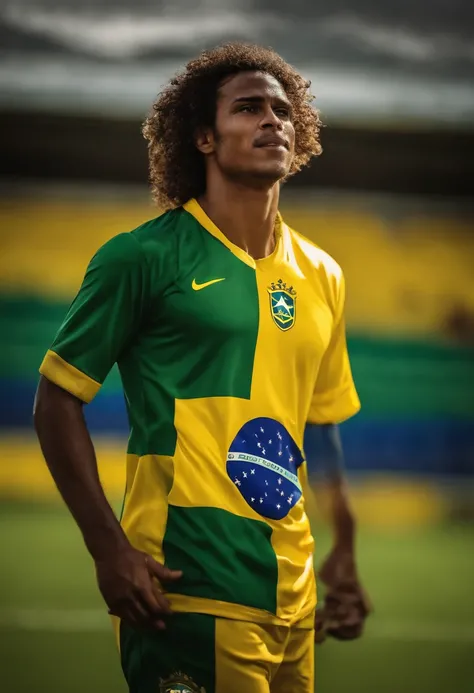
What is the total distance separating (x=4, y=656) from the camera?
13.2ft

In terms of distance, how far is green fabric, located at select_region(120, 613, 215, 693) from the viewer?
1729 mm

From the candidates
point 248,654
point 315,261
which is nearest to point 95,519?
point 248,654

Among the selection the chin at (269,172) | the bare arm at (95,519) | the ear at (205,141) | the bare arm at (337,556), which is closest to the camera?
the bare arm at (95,519)

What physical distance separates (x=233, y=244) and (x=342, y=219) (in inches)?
179

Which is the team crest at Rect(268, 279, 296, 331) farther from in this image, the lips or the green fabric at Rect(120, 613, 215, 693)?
the green fabric at Rect(120, 613, 215, 693)

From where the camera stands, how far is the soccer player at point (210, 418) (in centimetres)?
172

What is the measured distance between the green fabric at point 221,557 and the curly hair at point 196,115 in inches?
25.2

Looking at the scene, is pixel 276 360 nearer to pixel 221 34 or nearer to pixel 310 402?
pixel 310 402

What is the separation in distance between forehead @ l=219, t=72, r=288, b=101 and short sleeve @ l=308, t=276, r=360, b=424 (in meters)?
0.38

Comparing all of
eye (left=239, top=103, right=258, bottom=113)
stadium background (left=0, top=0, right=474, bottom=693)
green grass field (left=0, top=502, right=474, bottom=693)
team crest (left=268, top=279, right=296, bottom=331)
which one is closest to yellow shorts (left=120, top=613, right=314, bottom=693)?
team crest (left=268, top=279, right=296, bottom=331)

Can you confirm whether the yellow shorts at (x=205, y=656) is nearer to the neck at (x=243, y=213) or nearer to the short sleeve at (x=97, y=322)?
the short sleeve at (x=97, y=322)

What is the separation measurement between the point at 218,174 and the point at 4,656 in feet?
8.78

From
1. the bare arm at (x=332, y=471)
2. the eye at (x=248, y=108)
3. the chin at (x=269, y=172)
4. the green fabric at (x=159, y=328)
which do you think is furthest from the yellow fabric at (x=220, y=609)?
the eye at (x=248, y=108)

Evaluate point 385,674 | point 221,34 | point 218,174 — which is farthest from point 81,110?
point 218,174
